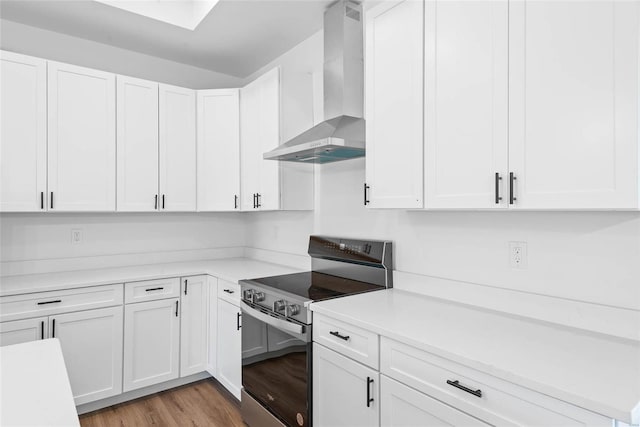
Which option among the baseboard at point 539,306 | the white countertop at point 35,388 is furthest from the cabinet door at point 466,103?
the white countertop at point 35,388

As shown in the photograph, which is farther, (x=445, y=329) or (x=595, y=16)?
(x=445, y=329)

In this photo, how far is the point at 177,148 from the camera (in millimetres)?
3199

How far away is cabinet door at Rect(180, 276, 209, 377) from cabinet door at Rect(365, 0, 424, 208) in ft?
5.65

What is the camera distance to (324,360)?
1.81m

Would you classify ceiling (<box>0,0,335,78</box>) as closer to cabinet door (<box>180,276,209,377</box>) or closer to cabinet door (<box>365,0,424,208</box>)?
cabinet door (<box>365,0,424,208</box>)

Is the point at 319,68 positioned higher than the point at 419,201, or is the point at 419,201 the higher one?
the point at 319,68

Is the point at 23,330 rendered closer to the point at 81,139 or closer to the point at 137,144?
the point at 81,139

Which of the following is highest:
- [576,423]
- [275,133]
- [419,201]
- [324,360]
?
[275,133]

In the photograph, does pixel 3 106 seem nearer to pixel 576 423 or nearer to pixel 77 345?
pixel 77 345

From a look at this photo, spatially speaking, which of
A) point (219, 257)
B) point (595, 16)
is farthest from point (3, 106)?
point (595, 16)

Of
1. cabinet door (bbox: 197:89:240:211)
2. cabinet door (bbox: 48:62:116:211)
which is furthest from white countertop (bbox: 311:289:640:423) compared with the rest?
cabinet door (bbox: 48:62:116:211)

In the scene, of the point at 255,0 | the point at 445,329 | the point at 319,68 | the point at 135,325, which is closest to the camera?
the point at 445,329

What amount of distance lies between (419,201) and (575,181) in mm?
649

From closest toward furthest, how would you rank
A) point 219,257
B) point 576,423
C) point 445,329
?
point 576,423 < point 445,329 < point 219,257
